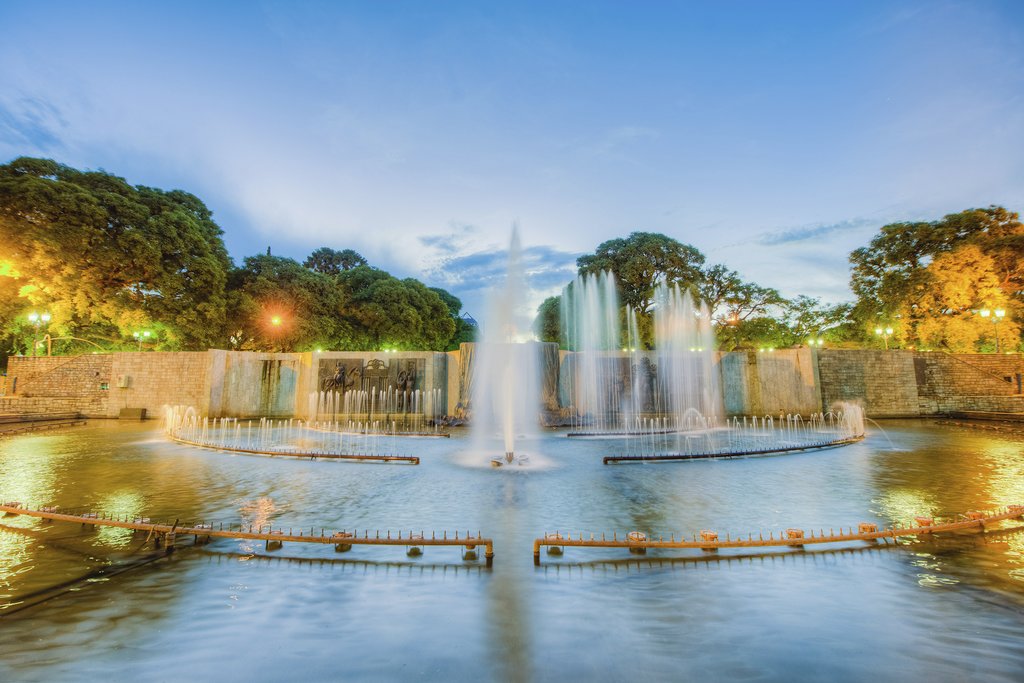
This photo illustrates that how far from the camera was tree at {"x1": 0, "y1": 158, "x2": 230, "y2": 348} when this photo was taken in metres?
23.9

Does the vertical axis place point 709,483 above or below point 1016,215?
below

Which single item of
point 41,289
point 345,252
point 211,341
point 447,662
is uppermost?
point 345,252

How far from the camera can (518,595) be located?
4.61 meters

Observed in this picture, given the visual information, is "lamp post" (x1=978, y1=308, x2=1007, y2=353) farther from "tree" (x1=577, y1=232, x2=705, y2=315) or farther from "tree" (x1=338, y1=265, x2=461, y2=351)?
"tree" (x1=338, y1=265, x2=461, y2=351)

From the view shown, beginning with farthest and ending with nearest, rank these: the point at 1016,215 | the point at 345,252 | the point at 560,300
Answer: the point at 345,252, the point at 560,300, the point at 1016,215

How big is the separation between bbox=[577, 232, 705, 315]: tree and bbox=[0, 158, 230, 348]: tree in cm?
2794

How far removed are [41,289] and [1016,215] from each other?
5701 centimetres

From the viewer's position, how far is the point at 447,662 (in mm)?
3471

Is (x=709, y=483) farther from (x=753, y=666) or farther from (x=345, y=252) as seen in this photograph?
(x=345, y=252)

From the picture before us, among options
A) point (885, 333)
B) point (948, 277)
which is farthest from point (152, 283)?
point (885, 333)

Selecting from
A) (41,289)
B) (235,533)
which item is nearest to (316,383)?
(41,289)

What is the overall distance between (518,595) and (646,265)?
34.7m

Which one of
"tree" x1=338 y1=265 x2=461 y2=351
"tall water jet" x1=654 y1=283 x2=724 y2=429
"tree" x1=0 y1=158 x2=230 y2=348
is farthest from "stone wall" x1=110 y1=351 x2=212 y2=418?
"tall water jet" x1=654 y1=283 x2=724 y2=429

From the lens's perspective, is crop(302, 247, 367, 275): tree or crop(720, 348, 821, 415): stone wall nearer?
crop(720, 348, 821, 415): stone wall
